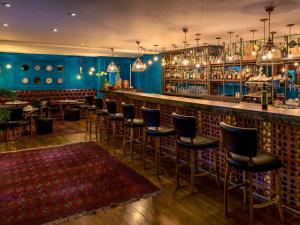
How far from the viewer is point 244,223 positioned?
2654 millimetres

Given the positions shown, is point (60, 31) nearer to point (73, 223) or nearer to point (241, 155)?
point (73, 223)

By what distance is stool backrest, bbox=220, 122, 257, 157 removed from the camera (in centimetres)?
240

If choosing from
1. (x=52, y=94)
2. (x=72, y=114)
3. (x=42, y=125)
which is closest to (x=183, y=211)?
(x=42, y=125)

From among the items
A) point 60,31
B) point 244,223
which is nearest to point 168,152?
point 244,223

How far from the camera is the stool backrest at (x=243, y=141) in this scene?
240cm

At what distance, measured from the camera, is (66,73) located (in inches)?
476

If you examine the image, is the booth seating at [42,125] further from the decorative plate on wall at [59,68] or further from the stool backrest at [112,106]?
the decorative plate on wall at [59,68]

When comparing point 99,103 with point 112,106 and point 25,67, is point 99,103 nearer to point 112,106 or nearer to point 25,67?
point 112,106

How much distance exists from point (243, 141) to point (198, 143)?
2.84 ft

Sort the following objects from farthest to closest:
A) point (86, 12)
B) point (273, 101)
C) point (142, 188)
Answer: point (273, 101), point (86, 12), point (142, 188)

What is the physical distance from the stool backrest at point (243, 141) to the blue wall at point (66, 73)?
8.17 metres

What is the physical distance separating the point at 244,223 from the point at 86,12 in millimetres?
3720

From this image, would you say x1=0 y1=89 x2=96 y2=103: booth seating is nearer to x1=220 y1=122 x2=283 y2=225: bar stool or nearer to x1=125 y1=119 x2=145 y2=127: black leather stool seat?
x1=125 y1=119 x2=145 y2=127: black leather stool seat

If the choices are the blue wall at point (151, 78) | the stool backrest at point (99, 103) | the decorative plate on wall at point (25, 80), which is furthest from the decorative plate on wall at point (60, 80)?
the stool backrest at point (99, 103)
